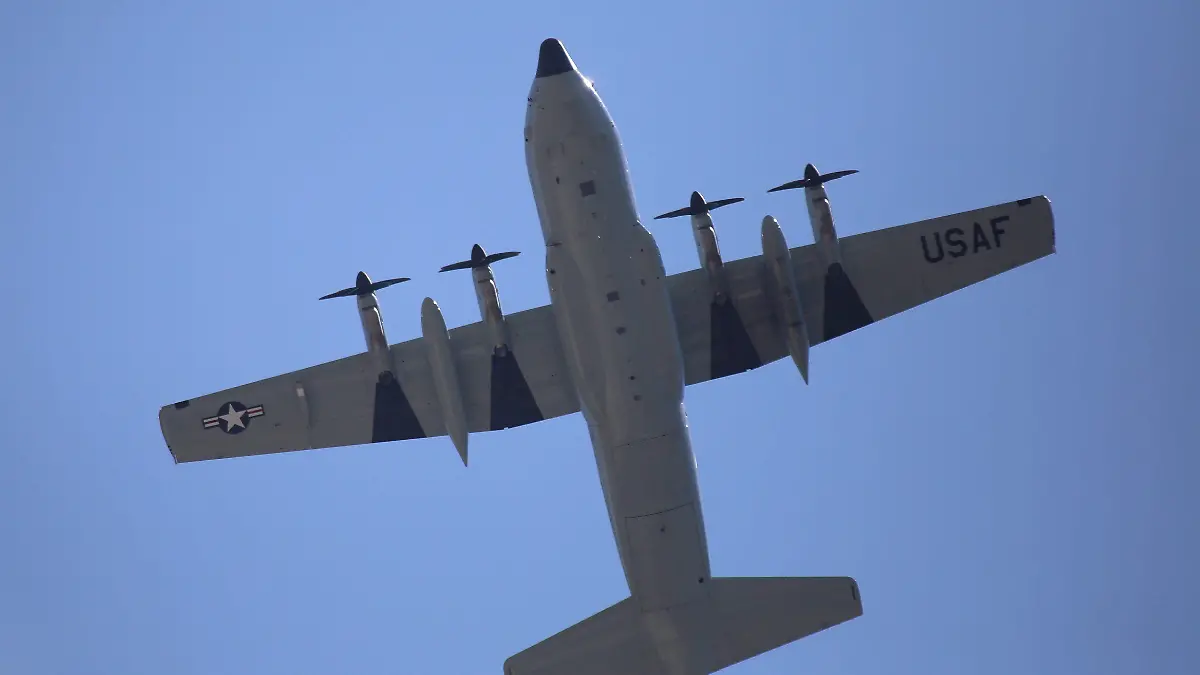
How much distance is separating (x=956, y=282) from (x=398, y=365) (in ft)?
44.8

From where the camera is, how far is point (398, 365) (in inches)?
1405

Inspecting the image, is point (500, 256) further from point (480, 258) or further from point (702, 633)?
point (702, 633)

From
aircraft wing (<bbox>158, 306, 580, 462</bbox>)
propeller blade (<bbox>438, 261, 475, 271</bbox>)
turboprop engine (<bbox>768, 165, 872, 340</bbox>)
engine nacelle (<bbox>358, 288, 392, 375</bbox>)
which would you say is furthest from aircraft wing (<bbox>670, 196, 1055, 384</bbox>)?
engine nacelle (<bbox>358, 288, 392, 375</bbox>)

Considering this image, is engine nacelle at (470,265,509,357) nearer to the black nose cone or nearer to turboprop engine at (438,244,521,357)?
turboprop engine at (438,244,521,357)

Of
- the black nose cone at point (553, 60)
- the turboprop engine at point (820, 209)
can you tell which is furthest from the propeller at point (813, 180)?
the black nose cone at point (553, 60)

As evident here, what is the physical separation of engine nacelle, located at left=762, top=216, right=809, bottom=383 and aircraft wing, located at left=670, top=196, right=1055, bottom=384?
54cm

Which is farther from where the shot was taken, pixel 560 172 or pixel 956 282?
pixel 956 282

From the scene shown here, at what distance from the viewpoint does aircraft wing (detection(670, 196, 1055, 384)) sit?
117 feet

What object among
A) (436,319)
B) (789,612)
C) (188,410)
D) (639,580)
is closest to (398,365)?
(436,319)

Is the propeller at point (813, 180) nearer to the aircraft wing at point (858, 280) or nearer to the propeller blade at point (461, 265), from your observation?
the aircraft wing at point (858, 280)

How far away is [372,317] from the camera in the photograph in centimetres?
3500

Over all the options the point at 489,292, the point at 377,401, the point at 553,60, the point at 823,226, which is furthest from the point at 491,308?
the point at 823,226

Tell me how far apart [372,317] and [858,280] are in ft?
38.3

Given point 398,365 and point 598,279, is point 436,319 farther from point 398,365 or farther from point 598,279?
point 598,279
